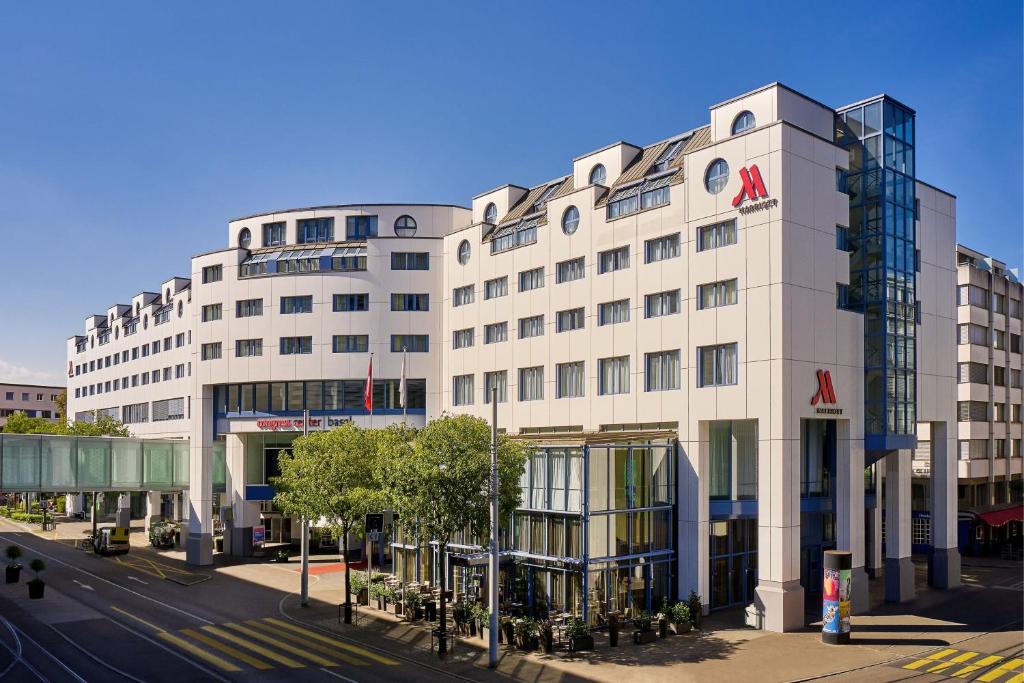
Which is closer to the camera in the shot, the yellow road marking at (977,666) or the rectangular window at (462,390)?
the yellow road marking at (977,666)

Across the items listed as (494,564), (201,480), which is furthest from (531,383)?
(201,480)

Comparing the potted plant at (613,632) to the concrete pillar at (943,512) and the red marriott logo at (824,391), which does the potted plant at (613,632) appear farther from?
the concrete pillar at (943,512)

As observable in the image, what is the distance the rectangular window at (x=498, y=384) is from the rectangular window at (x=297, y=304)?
15983 millimetres

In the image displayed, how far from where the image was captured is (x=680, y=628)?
4150cm

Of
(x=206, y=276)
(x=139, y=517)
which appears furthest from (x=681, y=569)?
(x=139, y=517)

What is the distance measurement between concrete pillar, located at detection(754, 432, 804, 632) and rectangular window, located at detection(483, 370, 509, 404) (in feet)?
68.4

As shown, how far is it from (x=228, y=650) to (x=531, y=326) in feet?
91.6

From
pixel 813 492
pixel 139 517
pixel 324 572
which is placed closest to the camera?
pixel 813 492

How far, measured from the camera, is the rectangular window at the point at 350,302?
67.9m

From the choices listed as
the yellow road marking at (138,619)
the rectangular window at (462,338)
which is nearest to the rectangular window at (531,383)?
the rectangular window at (462,338)

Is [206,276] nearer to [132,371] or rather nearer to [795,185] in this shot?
[132,371]

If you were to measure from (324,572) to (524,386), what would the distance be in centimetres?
1972

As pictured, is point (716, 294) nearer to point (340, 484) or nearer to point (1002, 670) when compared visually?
point (1002, 670)

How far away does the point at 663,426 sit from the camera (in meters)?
48.6
